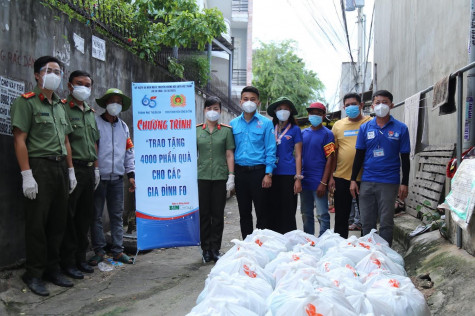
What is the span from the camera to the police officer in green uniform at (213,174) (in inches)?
188

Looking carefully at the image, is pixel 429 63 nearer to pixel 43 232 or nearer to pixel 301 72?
pixel 43 232

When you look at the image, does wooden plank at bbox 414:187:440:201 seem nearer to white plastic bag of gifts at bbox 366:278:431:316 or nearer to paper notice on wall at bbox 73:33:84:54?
white plastic bag of gifts at bbox 366:278:431:316

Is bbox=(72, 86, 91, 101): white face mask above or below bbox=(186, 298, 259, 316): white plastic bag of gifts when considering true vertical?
above

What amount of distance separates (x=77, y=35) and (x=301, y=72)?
27779mm

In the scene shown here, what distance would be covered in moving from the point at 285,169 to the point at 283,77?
26683 millimetres

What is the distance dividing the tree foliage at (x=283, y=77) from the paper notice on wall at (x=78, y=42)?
24494mm

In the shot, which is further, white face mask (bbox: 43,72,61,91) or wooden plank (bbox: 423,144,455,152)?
wooden plank (bbox: 423,144,455,152)

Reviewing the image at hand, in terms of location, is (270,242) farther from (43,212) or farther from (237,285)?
(43,212)

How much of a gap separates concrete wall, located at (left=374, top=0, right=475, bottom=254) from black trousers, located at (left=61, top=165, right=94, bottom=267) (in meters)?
3.57

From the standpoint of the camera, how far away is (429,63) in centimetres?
641

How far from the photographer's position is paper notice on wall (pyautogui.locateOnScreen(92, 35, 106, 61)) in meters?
5.50

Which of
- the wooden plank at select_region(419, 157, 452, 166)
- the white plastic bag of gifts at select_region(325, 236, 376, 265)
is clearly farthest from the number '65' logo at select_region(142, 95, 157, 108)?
the wooden plank at select_region(419, 157, 452, 166)

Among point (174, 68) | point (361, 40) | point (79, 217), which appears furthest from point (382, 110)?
point (361, 40)

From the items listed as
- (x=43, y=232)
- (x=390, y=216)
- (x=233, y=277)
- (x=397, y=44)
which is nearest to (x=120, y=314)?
(x=43, y=232)
